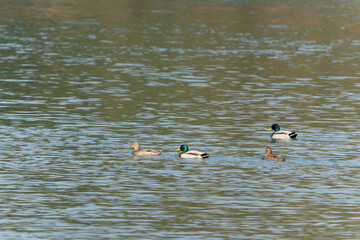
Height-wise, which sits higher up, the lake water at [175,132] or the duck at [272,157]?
the duck at [272,157]

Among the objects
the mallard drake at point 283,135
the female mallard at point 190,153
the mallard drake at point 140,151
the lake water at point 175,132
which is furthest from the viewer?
the mallard drake at point 283,135

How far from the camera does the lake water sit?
26484 mm

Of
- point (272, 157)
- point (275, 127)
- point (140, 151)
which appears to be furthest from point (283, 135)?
point (140, 151)

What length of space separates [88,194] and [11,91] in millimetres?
24287

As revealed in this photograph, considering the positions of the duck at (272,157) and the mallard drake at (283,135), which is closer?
the duck at (272,157)

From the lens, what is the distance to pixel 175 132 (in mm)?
40375

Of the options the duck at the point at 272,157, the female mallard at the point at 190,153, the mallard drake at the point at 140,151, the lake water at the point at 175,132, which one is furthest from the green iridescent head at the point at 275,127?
the mallard drake at the point at 140,151

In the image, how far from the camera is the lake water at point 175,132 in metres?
26.5

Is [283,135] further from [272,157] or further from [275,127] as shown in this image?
[272,157]

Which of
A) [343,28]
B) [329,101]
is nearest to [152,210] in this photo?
[329,101]

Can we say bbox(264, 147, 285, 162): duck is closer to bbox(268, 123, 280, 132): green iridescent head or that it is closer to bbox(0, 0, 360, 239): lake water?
bbox(0, 0, 360, 239): lake water

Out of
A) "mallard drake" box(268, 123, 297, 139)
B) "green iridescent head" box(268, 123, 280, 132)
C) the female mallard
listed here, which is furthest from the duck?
"green iridescent head" box(268, 123, 280, 132)

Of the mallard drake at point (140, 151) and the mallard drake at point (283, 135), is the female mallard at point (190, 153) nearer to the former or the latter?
the mallard drake at point (140, 151)

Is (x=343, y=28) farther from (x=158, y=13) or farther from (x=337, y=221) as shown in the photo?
(x=337, y=221)
